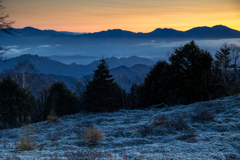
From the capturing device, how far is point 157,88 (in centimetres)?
4278

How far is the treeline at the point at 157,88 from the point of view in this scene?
33.9 meters

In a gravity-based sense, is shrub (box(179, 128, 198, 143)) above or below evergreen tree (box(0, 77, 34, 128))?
above

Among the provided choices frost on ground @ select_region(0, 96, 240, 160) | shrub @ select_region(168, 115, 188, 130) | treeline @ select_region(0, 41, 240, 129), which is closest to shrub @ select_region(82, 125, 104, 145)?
frost on ground @ select_region(0, 96, 240, 160)

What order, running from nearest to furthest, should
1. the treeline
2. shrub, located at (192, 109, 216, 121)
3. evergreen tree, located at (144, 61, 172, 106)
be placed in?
1. shrub, located at (192, 109, 216, 121)
2. the treeline
3. evergreen tree, located at (144, 61, 172, 106)

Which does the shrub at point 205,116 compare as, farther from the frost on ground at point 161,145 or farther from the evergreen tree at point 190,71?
the evergreen tree at point 190,71

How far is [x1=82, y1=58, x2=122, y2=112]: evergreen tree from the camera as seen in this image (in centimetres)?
3422

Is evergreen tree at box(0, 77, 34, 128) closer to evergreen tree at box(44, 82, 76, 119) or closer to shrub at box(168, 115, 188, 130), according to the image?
evergreen tree at box(44, 82, 76, 119)

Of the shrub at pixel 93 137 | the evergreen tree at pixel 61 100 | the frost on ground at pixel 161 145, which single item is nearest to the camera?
the frost on ground at pixel 161 145

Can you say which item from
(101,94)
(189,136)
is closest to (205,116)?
(189,136)

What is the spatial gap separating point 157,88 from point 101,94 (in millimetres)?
14775

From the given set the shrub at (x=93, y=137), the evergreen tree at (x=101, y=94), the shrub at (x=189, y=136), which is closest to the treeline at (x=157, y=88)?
the evergreen tree at (x=101, y=94)

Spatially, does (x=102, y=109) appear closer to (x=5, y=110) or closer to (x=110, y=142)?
(x=5, y=110)

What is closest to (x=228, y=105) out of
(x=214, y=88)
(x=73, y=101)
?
(x=214, y=88)

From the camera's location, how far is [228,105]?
820 inches
